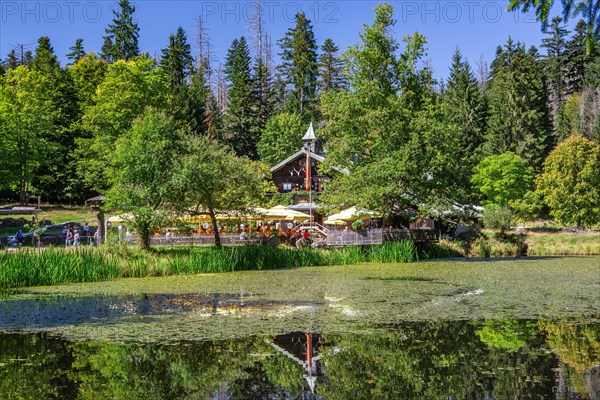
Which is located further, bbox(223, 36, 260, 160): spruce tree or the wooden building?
Answer: bbox(223, 36, 260, 160): spruce tree

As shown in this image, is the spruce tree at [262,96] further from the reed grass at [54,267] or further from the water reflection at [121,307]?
the water reflection at [121,307]

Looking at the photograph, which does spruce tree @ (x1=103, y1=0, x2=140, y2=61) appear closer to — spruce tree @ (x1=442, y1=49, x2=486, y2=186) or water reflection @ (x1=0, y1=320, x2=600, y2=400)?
spruce tree @ (x1=442, y1=49, x2=486, y2=186)

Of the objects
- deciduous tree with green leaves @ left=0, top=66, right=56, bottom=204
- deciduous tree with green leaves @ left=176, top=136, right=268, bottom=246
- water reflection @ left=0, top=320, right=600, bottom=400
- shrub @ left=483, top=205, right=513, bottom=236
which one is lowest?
water reflection @ left=0, top=320, right=600, bottom=400

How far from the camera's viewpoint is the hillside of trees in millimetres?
35000

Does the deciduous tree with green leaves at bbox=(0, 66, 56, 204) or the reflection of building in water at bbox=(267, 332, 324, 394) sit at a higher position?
the deciduous tree with green leaves at bbox=(0, 66, 56, 204)

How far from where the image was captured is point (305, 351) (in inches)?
433

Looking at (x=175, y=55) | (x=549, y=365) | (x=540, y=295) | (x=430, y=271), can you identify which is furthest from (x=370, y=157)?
(x=175, y=55)

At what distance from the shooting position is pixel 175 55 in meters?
69.8

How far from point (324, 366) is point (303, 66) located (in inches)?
2746

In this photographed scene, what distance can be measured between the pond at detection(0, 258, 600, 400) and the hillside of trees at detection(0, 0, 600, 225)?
4.80 metres

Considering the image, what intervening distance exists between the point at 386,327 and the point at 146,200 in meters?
18.4

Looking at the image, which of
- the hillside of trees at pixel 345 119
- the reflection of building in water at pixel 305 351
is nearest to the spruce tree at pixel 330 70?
the hillside of trees at pixel 345 119

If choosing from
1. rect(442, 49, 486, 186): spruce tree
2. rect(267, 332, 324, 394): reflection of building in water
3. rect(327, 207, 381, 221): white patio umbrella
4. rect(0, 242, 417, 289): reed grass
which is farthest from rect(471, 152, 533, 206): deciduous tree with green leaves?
rect(267, 332, 324, 394): reflection of building in water

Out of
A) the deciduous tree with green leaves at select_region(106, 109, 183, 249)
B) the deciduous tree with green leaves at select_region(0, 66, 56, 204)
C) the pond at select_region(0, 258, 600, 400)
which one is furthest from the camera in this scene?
the deciduous tree with green leaves at select_region(0, 66, 56, 204)
